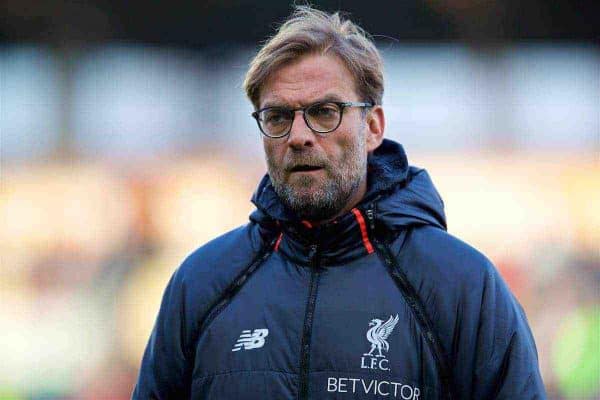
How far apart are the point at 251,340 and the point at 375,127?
643 millimetres

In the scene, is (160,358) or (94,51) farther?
(94,51)

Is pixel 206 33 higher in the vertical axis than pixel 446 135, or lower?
higher

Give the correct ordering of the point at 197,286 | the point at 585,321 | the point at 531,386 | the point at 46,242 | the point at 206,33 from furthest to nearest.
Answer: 1. the point at 206,33
2. the point at 46,242
3. the point at 585,321
4. the point at 197,286
5. the point at 531,386

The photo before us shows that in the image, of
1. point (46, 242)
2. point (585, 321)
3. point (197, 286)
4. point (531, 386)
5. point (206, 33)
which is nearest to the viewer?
point (531, 386)

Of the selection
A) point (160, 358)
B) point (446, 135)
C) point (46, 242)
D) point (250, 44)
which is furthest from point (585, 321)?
point (160, 358)

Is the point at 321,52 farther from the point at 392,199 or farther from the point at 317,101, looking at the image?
the point at 392,199

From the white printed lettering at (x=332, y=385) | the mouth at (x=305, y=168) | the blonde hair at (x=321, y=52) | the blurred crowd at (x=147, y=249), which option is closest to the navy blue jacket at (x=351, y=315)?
the white printed lettering at (x=332, y=385)

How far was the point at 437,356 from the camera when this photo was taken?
6.84 ft

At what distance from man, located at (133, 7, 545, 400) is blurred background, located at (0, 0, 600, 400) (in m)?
4.54

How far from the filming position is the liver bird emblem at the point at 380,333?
2.12 meters

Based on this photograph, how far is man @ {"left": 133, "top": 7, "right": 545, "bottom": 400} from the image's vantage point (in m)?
2.09

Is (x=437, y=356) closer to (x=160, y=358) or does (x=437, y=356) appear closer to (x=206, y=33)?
(x=160, y=358)

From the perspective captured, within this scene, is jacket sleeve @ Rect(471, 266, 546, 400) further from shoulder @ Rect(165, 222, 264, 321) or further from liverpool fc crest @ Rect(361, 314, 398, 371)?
shoulder @ Rect(165, 222, 264, 321)

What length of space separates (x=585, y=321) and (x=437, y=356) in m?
4.99
